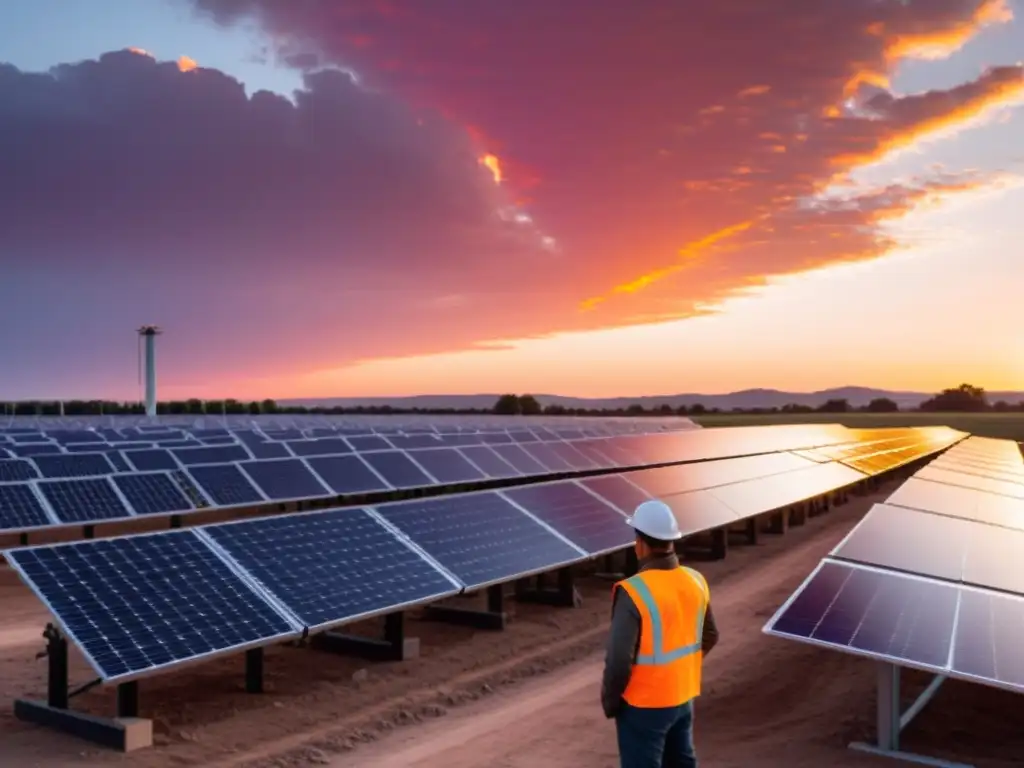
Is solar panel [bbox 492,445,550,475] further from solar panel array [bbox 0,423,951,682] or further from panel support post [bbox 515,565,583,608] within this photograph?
panel support post [bbox 515,565,583,608]

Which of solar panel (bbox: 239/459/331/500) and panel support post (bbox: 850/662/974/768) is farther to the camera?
solar panel (bbox: 239/459/331/500)

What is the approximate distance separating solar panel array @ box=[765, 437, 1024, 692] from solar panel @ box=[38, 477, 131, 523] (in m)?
13.7

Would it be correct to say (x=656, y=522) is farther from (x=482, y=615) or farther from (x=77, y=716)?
(x=482, y=615)

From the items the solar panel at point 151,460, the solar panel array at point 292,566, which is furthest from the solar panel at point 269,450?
the solar panel array at point 292,566

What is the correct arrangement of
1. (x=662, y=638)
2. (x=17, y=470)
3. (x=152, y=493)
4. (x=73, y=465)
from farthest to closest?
1. (x=73, y=465)
2. (x=17, y=470)
3. (x=152, y=493)
4. (x=662, y=638)

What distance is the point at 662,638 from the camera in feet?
17.0

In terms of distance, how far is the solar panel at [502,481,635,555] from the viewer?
1373 cm

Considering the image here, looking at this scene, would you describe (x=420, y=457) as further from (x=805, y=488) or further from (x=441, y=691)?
(x=441, y=691)

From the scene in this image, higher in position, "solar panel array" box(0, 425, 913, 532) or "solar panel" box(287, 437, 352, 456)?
"solar panel" box(287, 437, 352, 456)

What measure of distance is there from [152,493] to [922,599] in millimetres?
15457

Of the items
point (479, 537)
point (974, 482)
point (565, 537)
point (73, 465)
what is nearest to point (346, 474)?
point (73, 465)

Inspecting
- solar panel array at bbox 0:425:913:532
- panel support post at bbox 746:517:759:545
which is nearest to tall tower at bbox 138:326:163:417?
solar panel array at bbox 0:425:913:532

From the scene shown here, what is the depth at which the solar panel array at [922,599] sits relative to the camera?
7184 mm

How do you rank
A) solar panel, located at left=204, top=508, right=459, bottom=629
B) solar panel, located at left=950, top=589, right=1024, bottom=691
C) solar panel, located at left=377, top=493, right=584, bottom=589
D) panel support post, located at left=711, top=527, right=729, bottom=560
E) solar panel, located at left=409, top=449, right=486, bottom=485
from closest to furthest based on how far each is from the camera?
1. solar panel, located at left=950, top=589, right=1024, bottom=691
2. solar panel, located at left=204, top=508, right=459, bottom=629
3. solar panel, located at left=377, top=493, right=584, bottom=589
4. panel support post, located at left=711, top=527, right=729, bottom=560
5. solar panel, located at left=409, top=449, right=486, bottom=485
